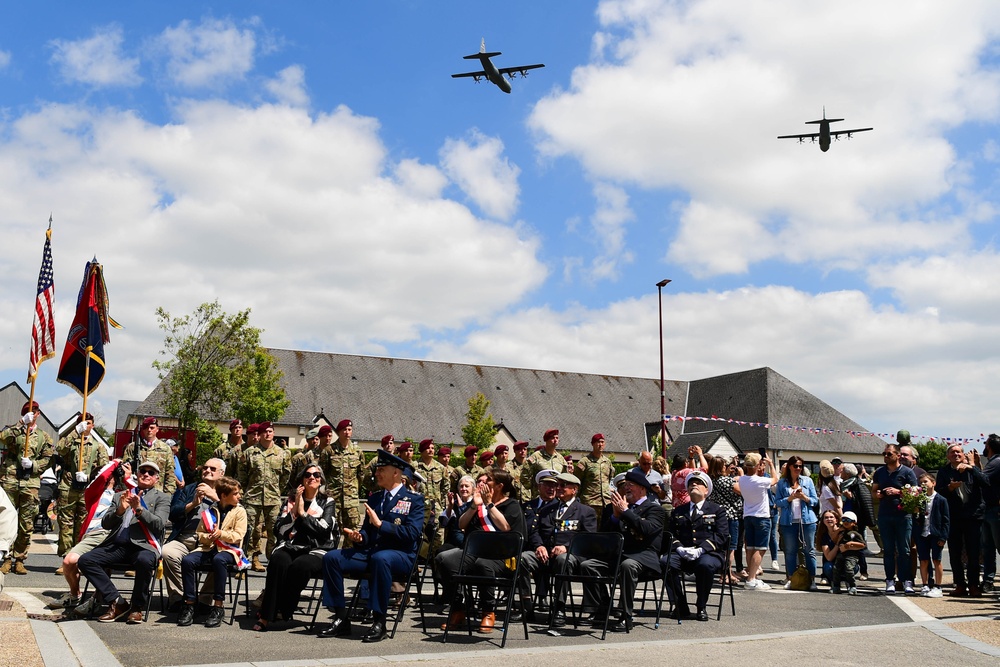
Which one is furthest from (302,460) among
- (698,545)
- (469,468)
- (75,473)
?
(698,545)

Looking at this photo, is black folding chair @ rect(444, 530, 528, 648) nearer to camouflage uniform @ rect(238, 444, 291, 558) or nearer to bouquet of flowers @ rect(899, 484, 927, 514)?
camouflage uniform @ rect(238, 444, 291, 558)

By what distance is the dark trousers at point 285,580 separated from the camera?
27.7ft

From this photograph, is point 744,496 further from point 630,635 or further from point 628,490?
point 630,635

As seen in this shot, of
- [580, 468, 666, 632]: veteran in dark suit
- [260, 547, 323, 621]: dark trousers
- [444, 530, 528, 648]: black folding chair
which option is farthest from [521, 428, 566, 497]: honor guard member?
[260, 547, 323, 621]: dark trousers

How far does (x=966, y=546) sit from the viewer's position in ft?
38.0

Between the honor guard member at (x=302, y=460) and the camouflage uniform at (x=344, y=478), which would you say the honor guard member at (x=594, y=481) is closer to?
the camouflage uniform at (x=344, y=478)

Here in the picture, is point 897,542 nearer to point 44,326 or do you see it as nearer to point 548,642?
point 548,642

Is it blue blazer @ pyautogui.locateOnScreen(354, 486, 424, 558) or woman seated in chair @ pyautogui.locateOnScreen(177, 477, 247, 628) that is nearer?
woman seated in chair @ pyautogui.locateOnScreen(177, 477, 247, 628)

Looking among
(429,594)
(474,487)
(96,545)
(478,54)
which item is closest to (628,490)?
(474,487)

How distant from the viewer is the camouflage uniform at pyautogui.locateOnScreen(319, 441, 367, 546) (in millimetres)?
12711

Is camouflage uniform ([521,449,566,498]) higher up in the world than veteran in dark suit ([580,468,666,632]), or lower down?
higher up

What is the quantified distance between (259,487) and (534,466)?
3.89m

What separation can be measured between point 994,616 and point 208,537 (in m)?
8.35

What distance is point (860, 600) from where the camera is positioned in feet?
37.4
